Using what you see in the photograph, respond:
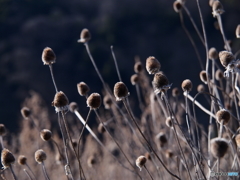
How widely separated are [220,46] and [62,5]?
4.48 m

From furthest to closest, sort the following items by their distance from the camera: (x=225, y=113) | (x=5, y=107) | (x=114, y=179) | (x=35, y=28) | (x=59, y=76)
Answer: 1. (x=35, y=28)
2. (x=59, y=76)
3. (x=5, y=107)
4. (x=114, y=179)
5. (x=225, y=113)

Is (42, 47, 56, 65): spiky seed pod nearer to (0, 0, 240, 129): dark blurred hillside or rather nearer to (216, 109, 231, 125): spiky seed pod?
(216, 109, 231, 125): spiky seed pod

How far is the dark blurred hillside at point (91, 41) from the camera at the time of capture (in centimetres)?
973

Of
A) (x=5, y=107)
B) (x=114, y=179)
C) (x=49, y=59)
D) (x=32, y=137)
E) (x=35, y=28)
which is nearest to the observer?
(x=49, y=59)

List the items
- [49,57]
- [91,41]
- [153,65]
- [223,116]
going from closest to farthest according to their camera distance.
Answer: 1. [223,116]
2. [153,65]
3. [49,57]
4. [91,41]

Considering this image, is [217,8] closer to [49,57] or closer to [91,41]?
[49,57]

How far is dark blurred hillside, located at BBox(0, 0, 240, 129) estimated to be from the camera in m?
9.73

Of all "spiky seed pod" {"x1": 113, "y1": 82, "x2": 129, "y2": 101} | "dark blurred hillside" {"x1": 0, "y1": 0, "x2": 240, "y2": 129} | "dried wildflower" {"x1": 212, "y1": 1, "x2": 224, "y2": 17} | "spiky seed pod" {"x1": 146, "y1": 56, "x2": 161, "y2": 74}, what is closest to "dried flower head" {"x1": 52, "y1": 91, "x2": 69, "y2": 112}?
"spiky seed pod" {"x1": 113, "y1": 82, "x2": 129, "y2": 101}

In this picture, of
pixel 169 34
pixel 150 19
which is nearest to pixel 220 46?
pixel 169 34

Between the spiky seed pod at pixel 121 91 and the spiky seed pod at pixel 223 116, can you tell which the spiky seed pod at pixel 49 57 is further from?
the spiky seed pod at pixel 223 116

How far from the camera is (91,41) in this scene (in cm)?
1083

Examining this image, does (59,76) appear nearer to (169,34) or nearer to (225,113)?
(169,34)

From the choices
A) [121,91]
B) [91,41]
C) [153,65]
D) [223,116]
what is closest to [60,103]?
[121,91]

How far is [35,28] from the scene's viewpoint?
1077 cm
